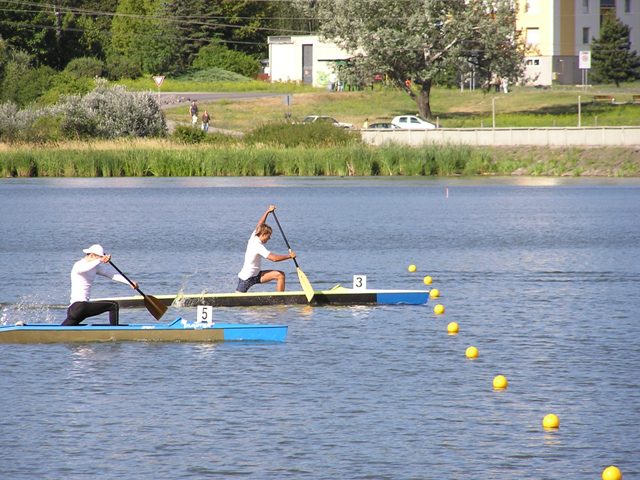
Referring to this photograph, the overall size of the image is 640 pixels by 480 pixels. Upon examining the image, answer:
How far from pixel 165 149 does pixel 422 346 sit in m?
45.8

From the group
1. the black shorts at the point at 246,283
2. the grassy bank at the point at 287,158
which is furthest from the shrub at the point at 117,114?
the black shorts at the point at 246,283

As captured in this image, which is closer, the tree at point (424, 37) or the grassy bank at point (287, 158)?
the grassy bank at point (287, 158)

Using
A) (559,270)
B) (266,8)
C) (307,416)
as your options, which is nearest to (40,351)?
(307,416)

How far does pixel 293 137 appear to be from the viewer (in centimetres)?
6844

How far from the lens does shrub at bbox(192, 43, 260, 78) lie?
117m

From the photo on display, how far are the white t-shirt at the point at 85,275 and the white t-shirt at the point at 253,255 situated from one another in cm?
451

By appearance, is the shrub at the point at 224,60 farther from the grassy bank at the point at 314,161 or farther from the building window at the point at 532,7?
the grassy bank at the point at 314,161

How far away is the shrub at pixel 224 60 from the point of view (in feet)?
383

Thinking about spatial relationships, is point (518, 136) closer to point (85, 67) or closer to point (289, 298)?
point (289, 298)

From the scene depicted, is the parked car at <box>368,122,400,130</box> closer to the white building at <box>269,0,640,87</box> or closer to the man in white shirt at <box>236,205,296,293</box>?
the white building at <box>269,0,640,87</box>

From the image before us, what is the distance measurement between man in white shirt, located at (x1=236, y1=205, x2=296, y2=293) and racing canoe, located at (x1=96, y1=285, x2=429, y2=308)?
1.19 ft

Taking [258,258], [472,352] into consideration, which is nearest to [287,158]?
[258,258]

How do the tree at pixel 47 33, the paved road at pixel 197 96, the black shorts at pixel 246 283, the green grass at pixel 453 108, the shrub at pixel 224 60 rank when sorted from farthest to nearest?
the shrub at pixel 224 60, the tree at pixel 47 33, the paved road at pixel 197 96, the green grass at pixel 453 108, the black shorts at pixel 246 283

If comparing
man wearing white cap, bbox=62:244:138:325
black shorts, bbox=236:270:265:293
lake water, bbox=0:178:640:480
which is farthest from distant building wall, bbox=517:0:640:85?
man wearing white cap, bbox=62:244:138:325
